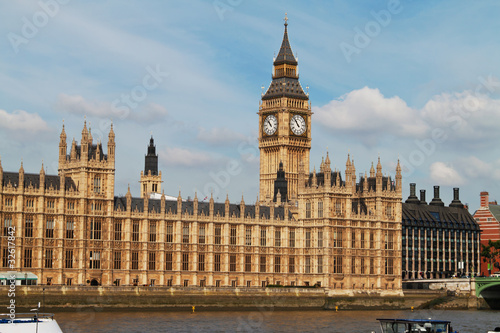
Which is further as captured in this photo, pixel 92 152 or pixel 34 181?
pixel 92 152

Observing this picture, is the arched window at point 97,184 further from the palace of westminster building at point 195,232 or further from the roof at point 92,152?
the roof at point 92,152

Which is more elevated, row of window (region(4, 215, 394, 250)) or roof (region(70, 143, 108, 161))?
roof (region(70, 143, 108, 161))

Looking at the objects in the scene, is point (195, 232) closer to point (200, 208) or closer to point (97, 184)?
point (200, 208)

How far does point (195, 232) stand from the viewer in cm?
15488

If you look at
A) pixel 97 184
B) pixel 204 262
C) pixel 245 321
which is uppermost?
pixel 97 184

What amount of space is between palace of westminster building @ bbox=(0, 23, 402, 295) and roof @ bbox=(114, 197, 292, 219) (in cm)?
19

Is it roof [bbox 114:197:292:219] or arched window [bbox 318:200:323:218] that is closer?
roof [bbox 114:197:292:219]

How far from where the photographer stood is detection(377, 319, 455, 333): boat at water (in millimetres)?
82812

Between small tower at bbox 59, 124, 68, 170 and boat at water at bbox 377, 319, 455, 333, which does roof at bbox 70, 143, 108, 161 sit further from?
boat at water at bbox 377, 319, 455, 333

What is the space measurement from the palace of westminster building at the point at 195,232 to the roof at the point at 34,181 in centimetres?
19

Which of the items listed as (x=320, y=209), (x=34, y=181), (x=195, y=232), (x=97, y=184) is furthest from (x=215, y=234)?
(x=34, y=181)

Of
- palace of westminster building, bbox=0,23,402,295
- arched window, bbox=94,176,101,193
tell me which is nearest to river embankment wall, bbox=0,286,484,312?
palace of westminster building, bbox=0,23,402,295

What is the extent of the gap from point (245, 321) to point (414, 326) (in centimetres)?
4462

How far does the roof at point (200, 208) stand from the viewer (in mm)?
151000
